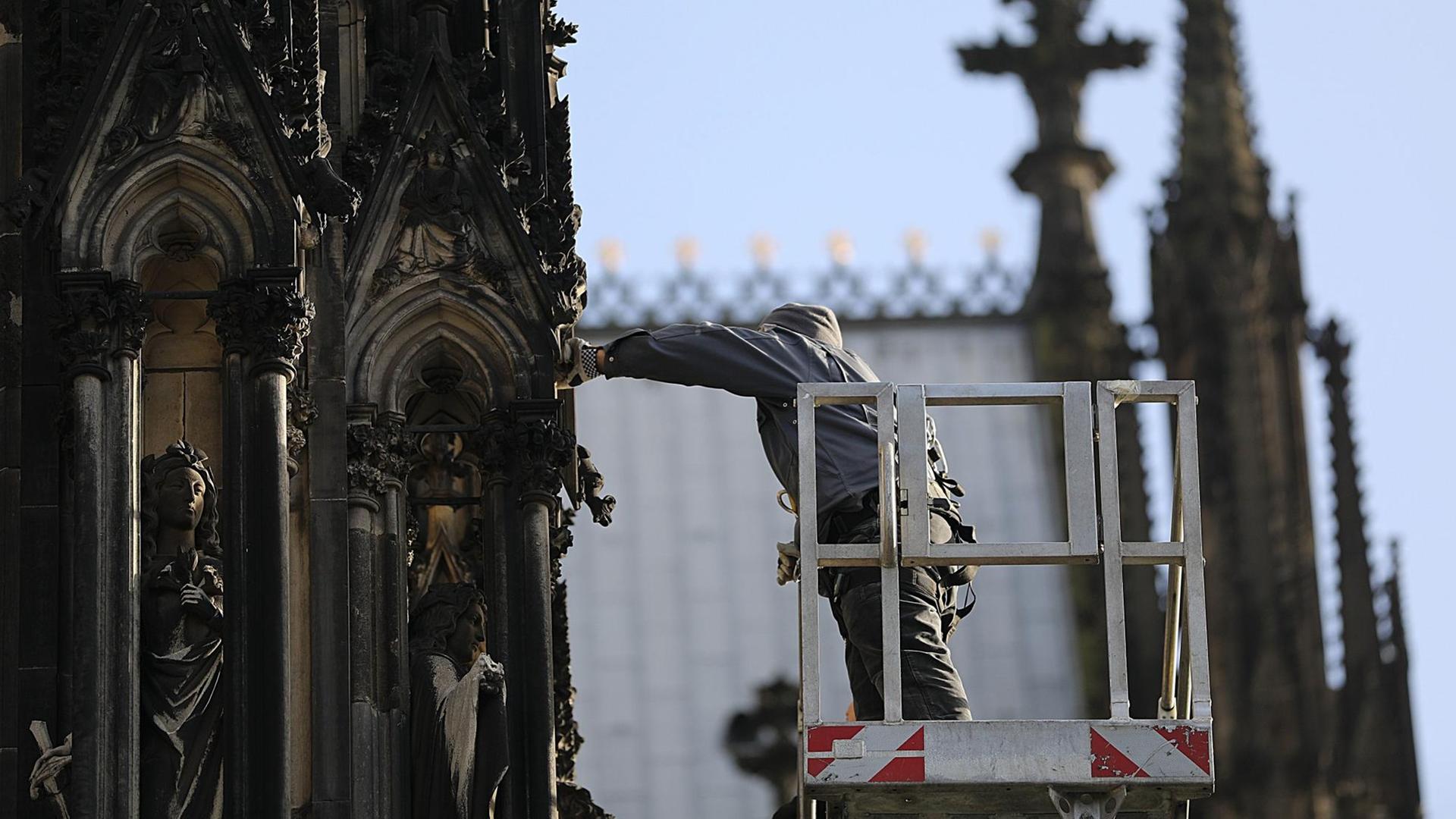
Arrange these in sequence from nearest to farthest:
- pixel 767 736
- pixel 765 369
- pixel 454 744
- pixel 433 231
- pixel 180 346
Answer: pixel 454 744
pixel 180 346
pixel 765 369
pixel 433 231
pixel 767 736

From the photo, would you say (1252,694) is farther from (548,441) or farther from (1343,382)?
(548,441)

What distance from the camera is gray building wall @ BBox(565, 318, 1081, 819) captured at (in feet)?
188

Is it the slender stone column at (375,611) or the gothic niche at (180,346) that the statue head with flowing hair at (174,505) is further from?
the slender stone column at (375,611)

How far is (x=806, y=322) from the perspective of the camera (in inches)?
816

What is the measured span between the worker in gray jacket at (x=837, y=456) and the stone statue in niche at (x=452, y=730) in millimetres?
1480

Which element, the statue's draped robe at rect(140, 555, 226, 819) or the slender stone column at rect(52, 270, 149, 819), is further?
the statue's draped robe at rect(140, 555, 226, 819)

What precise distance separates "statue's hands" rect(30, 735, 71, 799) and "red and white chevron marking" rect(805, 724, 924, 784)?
2995 millimetres

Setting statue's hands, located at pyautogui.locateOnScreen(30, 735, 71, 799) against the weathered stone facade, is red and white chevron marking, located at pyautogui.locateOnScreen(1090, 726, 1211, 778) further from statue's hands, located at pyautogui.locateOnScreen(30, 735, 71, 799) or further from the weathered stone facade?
statue's hands, located at pyautogui.locateOnScreen(30, 735, 71, 799)

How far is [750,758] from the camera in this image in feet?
187

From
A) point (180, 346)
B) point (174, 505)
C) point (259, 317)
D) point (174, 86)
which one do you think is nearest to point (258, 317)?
point (259, 317)

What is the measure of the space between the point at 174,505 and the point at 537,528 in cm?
218

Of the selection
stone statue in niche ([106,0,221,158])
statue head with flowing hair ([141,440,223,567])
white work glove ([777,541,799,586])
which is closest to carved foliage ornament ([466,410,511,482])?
white work glove ([777,541,799,586])

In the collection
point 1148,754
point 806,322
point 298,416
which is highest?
point 806,322

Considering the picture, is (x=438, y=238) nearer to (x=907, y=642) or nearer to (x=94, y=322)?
(x=94, y=322)
